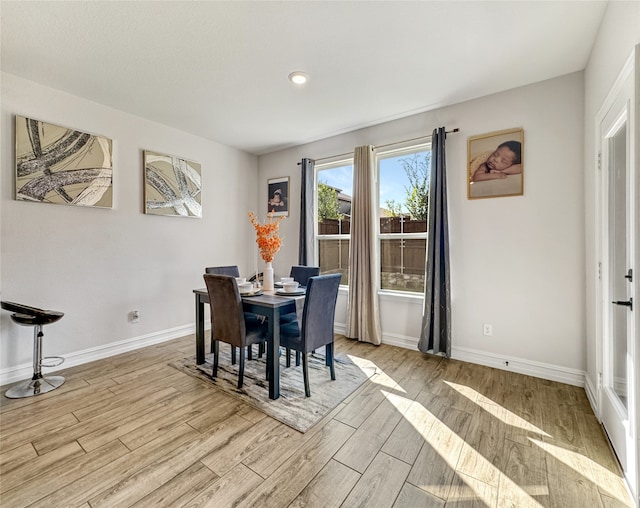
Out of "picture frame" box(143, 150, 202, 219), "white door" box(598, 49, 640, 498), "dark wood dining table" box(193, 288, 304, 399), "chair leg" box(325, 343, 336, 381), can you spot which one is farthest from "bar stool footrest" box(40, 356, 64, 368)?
"white door" box(598, 49, 640, 498)

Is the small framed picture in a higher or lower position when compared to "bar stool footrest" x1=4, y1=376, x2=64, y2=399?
higher

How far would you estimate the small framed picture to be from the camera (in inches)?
187

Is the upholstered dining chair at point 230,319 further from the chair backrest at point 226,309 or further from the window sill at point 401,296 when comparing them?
the window sill at point 401,296

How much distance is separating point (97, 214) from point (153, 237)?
0.64m

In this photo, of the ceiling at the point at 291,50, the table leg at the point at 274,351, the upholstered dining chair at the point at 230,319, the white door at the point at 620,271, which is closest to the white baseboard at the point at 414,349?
the white door at the point at 620,271

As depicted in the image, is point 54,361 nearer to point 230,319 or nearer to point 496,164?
point 230,319

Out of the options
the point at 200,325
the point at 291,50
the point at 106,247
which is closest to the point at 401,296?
the point at 200,325

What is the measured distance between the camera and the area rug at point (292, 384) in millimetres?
2193

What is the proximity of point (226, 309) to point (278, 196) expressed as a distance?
2.69 metres

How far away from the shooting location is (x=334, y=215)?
14.2ft

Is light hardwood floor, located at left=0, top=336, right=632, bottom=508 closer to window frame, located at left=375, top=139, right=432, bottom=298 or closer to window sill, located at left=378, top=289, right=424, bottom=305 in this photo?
window sill, located at left=378, top=289, right=424, bottom=305

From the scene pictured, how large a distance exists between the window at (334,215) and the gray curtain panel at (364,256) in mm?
328

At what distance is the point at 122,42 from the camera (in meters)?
2.23

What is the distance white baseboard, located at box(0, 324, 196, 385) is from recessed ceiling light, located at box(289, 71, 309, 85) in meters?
3.37
